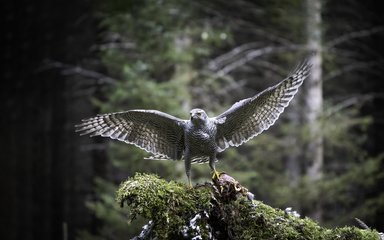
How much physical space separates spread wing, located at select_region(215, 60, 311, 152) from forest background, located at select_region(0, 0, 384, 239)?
1.98 metres

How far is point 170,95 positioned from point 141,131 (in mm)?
4138

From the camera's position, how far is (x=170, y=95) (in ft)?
28.4

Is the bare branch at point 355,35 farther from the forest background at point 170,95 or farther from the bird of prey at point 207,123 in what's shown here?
the bird of prey at point 207,123

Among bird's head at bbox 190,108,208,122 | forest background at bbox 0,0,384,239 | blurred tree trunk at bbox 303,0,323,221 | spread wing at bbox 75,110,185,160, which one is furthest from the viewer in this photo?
blurred tree trunk at bbox 303,0,323,221

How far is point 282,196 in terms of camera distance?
34.1 ft

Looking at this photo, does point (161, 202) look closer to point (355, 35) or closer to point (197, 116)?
point (197, 116)

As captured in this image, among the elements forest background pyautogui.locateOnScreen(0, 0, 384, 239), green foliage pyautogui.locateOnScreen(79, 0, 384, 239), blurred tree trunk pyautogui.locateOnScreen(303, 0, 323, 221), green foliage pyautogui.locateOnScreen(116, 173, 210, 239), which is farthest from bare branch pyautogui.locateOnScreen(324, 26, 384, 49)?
green foliage pyautogui.locateOnScreen(116, 173, 210, 239)

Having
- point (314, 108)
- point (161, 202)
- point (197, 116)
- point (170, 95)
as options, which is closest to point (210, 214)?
point (161, 202)

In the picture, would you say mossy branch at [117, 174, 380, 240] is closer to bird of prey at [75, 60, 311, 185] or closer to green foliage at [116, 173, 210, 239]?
green foliage at [116, 173, 210, 239]

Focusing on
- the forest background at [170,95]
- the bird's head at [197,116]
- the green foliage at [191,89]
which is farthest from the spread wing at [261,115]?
the green foliage at [191,89]

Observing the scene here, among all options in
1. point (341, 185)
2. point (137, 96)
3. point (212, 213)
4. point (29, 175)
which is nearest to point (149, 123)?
point (212, 213)

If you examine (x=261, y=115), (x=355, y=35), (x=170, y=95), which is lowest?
(x=261, y=115)

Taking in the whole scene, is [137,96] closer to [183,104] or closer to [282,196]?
[183,104]

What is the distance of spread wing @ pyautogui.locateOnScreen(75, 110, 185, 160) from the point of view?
4484mm
